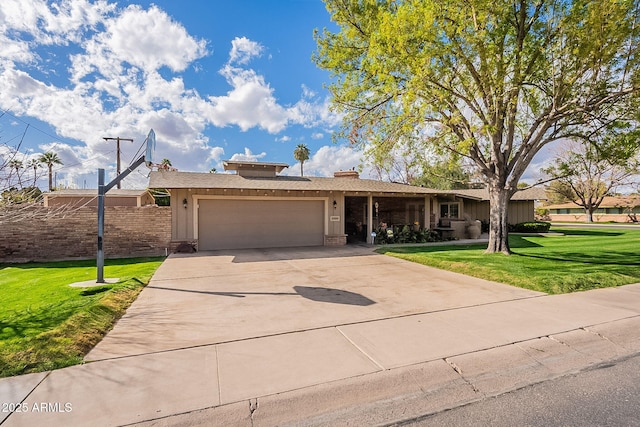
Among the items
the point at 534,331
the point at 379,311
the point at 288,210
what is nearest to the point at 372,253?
the point at 288,210

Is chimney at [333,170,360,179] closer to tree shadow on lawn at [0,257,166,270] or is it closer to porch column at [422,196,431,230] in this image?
porch column at [422,196,431,230]

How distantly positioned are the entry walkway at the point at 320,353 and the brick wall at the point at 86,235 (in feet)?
20.8

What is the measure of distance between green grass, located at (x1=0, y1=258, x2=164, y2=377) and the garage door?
4644 mm

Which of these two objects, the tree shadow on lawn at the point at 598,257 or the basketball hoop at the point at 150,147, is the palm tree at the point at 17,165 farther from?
the tree shadow on lawn at the point at 598,257

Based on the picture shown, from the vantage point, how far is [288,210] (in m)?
14.2

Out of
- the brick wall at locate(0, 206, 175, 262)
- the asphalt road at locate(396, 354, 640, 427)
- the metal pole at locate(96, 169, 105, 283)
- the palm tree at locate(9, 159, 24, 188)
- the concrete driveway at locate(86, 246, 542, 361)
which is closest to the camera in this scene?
the asphalt road at locate(396, 354, 640, 427)

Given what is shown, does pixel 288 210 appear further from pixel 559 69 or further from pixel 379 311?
pixel 559 69

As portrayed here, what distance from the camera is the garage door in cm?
1309

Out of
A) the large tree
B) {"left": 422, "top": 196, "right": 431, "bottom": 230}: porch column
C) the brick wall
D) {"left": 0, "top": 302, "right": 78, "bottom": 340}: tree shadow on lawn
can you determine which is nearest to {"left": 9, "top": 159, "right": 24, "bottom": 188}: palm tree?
{"left": 0, "top": 302, "right": 78, "bottom": 340}: tree shadow on lawn

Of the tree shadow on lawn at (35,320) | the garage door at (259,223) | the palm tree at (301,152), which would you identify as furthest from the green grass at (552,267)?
the palm tree at (301,152)

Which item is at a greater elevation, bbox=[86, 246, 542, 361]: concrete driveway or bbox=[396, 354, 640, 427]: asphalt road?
bbox=[86, 246, 542, 361]: concrete driveway

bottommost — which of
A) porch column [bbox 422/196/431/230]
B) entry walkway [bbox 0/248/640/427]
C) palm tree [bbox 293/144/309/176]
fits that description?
entry walkway [bbox 0/248/640/427]

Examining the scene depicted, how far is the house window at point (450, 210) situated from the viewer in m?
20.2

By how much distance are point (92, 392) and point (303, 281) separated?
4.94 metres
